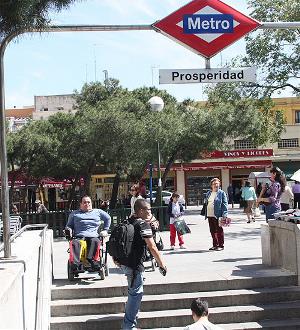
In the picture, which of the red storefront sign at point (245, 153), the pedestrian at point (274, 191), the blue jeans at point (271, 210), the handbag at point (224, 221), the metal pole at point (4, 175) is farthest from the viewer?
the red storefront sign at point (245, 153)

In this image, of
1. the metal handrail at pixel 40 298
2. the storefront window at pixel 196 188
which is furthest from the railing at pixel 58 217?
the storefront window at pixel 196 188

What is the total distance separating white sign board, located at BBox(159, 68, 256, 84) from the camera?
7234 mm

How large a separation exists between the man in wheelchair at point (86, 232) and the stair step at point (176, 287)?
382 mm

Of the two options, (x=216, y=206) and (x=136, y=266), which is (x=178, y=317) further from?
(x=216, y=206)

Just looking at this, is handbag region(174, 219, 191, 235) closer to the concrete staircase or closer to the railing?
the concrete staircase

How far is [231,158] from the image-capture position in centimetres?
4997

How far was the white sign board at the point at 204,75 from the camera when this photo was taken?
7.23m

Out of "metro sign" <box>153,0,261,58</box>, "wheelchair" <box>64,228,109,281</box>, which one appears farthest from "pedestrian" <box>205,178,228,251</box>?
"metro sign" <box>153,0,261,58</box>

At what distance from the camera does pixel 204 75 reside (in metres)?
7.32

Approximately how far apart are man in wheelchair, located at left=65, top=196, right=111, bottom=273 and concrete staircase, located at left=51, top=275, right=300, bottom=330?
40 centimetres

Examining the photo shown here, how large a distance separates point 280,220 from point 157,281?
7.53 feet

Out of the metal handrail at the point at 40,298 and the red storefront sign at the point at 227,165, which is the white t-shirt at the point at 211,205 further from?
the red storefront sign at the point at 227,165

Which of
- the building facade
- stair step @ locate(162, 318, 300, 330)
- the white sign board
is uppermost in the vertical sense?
the building facade

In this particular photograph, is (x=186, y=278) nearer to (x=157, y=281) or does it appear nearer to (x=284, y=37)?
(x=157, y=281)
